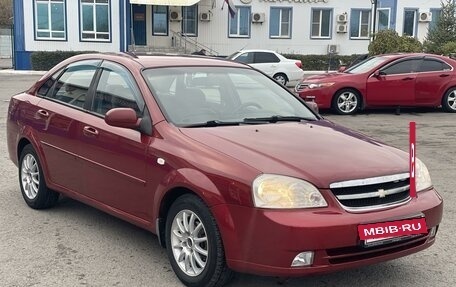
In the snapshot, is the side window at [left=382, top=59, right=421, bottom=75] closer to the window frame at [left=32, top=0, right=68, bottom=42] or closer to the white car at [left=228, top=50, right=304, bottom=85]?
the white car at [left=228, top=50, right=304, bottom=85]

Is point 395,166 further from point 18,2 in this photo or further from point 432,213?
point 18,2

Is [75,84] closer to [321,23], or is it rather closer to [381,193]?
[381,193]

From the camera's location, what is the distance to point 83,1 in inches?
1203

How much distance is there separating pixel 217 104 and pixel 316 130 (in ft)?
2.76

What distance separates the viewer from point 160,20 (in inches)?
1314

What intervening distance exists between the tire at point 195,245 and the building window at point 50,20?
93.7 ft

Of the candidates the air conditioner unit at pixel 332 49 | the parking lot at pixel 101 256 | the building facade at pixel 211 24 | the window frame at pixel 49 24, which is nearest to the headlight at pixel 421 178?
the parking lot at pixel 101 256

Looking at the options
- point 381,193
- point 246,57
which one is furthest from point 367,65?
point 381,193

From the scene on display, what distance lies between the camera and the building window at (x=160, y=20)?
109 feet

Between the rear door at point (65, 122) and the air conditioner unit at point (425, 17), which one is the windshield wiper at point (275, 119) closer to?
the rear door at point (65, 122)

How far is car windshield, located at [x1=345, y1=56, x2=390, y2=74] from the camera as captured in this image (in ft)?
46.1

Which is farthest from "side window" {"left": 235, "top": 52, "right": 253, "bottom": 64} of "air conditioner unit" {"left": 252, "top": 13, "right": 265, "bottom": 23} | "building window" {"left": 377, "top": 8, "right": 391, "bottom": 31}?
"building window" {"left": 377, "top": 8, "right": 391, "bottom": 31}

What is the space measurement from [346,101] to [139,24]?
2166 centimetres

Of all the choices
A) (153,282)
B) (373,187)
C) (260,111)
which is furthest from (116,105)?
(373,187)
